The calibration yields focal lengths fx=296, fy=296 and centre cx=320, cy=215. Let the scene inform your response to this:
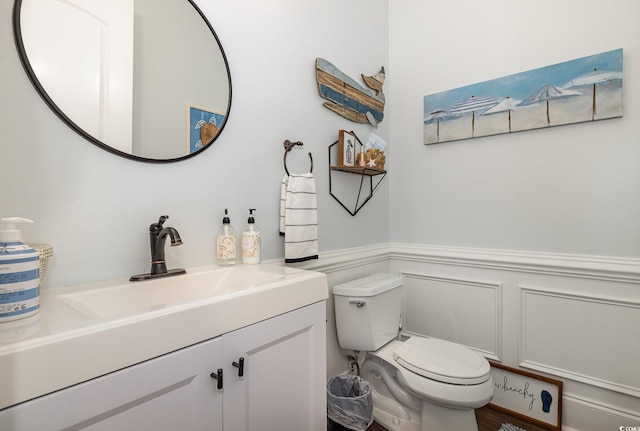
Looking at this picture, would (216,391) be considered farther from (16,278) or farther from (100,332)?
(16,278)

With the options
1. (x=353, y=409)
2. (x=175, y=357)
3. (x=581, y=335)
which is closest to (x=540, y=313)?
(x=581, y=335)

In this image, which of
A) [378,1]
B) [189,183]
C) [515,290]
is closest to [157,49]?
[189,183]

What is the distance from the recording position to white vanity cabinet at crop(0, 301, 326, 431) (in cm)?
50

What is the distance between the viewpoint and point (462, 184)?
1.88 meters

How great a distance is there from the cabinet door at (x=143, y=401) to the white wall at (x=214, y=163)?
44 centimetres

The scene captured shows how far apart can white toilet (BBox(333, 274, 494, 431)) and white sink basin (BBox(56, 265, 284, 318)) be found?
0.66 meters

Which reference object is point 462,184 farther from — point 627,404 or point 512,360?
point 627,404

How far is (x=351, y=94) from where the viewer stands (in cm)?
181

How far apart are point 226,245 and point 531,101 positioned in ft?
5.82

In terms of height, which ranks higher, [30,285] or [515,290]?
[30,285]

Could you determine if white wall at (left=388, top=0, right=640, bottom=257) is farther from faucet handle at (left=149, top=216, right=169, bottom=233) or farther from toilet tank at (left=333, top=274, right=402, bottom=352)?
faucet handle at (left=149, top=216, right=169, bottom=233)

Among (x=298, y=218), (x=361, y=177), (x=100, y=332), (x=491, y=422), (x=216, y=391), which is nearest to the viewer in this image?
(x=100, y=332)

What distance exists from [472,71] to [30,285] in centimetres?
222

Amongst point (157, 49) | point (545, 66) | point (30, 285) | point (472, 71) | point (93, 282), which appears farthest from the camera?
point (472, 71)
